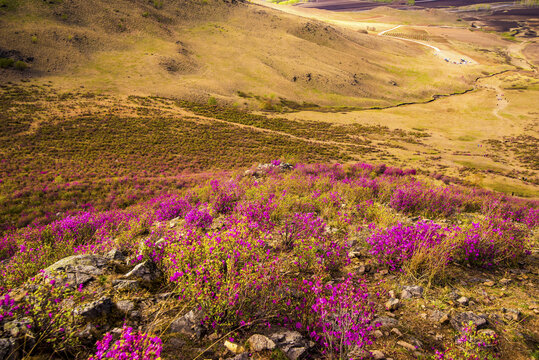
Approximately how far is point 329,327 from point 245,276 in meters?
Result: 1.21

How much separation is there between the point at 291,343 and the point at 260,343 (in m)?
0.36

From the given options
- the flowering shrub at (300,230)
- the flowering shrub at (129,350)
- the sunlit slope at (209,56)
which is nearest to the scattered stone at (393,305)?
the flowering shrub at (300,230)

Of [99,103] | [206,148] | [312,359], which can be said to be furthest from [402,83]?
[312,359]

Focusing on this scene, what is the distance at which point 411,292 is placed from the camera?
3.86 meters

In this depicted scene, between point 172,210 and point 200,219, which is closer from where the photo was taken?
point 200,219

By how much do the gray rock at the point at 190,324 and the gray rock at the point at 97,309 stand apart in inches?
36.8

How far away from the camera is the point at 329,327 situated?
3.00m

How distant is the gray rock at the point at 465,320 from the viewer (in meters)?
3.23

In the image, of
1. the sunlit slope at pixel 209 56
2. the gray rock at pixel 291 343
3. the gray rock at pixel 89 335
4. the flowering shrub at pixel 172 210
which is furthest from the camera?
the sunlit slope at pixel 209 56

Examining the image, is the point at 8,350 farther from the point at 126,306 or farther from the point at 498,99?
the point at 498,99

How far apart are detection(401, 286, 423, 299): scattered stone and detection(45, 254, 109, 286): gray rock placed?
5.01 m

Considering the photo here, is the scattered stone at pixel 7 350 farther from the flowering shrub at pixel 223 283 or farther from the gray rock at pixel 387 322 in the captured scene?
the gray rock at pixel 387 322

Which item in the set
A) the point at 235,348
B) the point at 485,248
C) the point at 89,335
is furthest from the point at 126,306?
the point at 485,248

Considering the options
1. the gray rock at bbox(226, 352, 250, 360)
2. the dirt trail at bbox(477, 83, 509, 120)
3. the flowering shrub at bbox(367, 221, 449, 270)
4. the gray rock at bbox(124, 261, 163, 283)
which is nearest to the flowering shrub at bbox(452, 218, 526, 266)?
the flowering shrub at bbox(367, 221, 449, 270)
